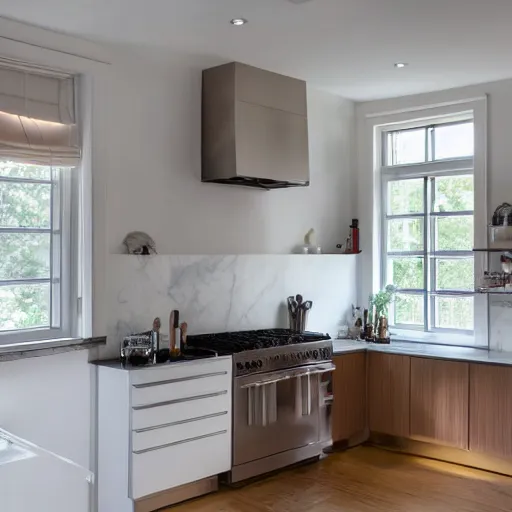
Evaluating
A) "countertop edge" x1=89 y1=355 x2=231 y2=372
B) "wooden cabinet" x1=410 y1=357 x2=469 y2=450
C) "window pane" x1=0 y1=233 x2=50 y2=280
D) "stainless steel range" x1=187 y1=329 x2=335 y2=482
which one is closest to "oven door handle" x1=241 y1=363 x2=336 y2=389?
"stainless steel range" x1=187 y1=329 x2=335 y2=482

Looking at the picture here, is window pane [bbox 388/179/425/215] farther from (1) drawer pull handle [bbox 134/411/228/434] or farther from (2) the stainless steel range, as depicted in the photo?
(1) drawer pull handle [bbox 134/411/228/434]

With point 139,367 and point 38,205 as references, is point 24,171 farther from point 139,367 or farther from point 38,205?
point 139,367

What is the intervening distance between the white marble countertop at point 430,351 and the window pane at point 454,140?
60.1 inches

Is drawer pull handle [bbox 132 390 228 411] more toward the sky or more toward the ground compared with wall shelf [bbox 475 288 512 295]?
more toward the ground

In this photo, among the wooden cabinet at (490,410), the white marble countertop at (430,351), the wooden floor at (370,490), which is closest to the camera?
the wooden floor at (370,490)

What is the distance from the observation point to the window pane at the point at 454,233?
5.47 m

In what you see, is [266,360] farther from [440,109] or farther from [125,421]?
[440,109]

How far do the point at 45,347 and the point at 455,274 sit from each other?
3.28m

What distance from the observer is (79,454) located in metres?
4.00

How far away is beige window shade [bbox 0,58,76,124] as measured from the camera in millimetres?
3721

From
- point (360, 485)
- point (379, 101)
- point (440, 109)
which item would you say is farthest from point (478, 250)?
point (360, 485)

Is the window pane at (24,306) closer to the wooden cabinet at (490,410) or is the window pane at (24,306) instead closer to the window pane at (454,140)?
the wooden cabinet at (490,410)

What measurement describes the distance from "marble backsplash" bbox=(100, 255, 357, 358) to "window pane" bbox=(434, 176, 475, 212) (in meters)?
0.87

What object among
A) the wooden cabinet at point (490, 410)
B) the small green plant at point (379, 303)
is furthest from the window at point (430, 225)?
the wooden cabinet at point (490, 410)
